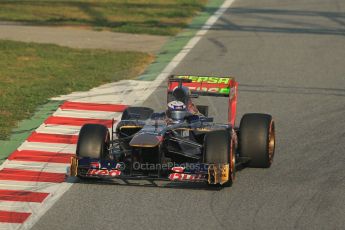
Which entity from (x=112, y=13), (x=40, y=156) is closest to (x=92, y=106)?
(x=40, y=156)

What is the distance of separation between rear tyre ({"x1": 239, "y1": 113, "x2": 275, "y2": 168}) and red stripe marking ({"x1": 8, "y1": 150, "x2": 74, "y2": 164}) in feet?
9.53

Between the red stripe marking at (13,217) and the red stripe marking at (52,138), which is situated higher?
the red stripe marking at (52,138)

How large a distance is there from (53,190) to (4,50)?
39.2ft

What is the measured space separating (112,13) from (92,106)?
40.4 feet

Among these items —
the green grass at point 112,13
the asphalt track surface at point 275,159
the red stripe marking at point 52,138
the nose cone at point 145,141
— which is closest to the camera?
the asphalt track surface at point 275,159

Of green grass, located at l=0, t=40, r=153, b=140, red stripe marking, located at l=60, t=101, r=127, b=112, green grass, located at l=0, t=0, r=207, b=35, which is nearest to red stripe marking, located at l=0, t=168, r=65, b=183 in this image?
green grass, located at l=0, t=40, r=153, b=140

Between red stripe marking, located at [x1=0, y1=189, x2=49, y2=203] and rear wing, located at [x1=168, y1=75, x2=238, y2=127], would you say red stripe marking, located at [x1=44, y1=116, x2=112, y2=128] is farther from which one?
red stripe marking, located at [x1=0, y1=189, x2=49, y2=203]

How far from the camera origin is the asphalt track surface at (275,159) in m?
13.8

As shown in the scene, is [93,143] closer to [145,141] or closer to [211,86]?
[145,141]

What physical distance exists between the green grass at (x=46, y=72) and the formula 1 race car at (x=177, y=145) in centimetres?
370

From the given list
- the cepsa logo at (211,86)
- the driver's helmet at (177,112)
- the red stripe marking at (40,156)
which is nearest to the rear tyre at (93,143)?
the driver's helmet at (177,112)

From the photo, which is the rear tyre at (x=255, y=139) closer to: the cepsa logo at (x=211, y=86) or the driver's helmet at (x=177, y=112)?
the driver's helmet at (x=177, y=112)

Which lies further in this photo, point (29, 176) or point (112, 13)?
point (112, 13)

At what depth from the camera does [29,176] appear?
15.9 m
